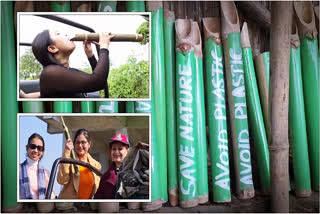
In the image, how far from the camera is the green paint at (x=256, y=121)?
218 centimetres

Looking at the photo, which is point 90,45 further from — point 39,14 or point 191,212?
point 191,212

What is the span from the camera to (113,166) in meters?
1.89

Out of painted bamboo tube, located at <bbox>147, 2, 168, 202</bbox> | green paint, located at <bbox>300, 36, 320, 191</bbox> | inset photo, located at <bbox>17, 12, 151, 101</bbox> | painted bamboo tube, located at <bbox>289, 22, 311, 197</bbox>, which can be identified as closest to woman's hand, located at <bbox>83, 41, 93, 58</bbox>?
inset photo, located at <bbox>17, 12, 151, 101</bbox>

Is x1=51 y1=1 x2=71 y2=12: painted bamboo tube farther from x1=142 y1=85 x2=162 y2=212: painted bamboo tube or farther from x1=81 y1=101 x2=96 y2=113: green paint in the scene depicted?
x1=142 y1=85 x2=162 y2=212: painted bamboo tube

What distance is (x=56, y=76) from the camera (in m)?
1.85

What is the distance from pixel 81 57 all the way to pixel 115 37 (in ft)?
0.77

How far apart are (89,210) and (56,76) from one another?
2.81 feet

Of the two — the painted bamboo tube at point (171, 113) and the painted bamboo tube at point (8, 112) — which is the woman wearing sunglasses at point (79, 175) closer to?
the painted bamboo tube at point (8, 112)

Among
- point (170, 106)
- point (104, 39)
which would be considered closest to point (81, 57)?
A: point (104, 39)

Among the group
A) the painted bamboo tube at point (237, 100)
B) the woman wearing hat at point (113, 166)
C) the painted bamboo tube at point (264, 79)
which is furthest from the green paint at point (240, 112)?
the woman wearing hat at point (113, 166)

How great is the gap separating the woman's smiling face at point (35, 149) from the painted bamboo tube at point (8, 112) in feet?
0.34

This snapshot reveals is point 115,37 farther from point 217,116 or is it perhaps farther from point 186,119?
point 217,116

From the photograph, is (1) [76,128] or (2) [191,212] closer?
(1) [76,128]

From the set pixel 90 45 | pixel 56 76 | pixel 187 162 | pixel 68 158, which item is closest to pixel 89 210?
pixel 68 158
